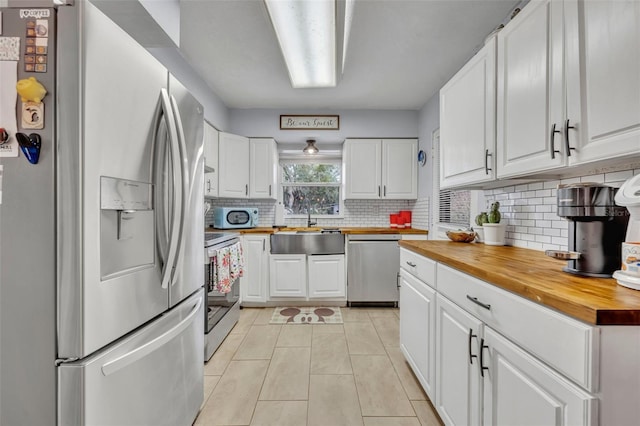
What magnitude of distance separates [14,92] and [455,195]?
11.0 ft

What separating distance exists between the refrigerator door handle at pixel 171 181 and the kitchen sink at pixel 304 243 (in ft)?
7.52

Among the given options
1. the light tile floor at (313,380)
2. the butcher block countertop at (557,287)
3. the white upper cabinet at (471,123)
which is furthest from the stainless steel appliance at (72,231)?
the white upper cabinet at (471,123)

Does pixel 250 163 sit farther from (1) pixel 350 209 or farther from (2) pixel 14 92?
(2) pixel 14 92

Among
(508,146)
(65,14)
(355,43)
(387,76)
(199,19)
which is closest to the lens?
(65,14)

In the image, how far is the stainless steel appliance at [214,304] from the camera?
228 cm

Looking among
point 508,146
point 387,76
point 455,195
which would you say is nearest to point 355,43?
point 387,76

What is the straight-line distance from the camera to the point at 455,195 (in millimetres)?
3170

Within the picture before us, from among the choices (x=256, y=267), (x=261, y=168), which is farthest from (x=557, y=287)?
(x=261, y=168)

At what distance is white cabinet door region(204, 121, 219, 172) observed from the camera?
10.3 feet

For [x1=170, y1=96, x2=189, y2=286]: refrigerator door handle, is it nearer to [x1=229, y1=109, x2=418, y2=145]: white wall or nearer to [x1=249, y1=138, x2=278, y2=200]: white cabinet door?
[x1=249, y1=138, x2=278, y2=200]: white cabinet door

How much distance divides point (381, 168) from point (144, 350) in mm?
3406

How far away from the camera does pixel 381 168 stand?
3.91 metres

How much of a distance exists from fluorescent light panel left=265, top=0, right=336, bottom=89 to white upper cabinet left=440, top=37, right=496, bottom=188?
3.19ft

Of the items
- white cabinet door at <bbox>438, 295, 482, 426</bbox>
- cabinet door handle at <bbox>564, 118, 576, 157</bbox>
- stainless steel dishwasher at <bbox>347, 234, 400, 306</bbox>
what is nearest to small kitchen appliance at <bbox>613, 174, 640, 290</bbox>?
cabinet door handle at <bbox>564, 118, 576, 157</bbox>
